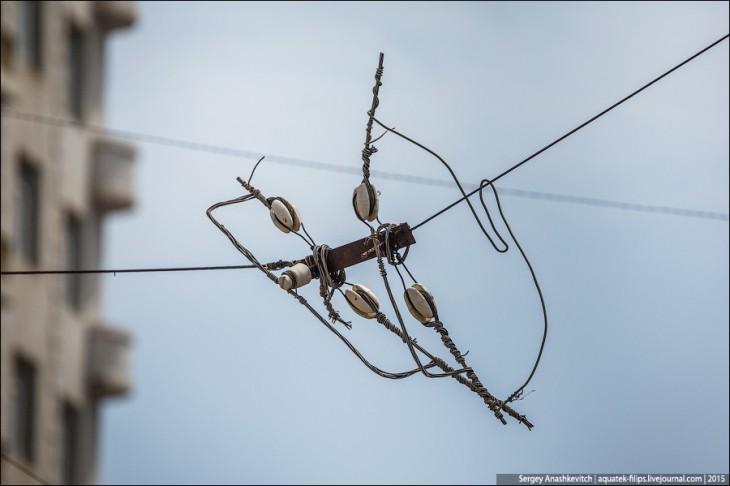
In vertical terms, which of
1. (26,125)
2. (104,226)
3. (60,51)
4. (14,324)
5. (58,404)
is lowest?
(58,404)

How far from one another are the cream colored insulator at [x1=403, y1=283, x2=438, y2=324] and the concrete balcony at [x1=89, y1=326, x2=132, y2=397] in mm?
20092

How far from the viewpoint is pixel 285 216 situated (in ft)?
27.9

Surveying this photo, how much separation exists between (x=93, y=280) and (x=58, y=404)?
3.28 m

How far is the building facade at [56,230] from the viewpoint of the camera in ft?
77.8

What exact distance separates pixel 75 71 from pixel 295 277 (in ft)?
70.4

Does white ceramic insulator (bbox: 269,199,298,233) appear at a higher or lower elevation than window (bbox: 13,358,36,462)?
higher

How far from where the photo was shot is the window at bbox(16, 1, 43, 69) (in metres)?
25.6

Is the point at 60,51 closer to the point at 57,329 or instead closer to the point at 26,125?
the point at 26,125

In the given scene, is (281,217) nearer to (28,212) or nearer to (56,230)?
(28,212)

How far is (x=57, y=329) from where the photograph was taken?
989 inches

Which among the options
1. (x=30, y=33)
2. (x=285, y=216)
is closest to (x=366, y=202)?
(x=285, y=216)

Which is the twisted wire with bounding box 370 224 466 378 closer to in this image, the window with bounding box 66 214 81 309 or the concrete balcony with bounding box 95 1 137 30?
the window with bounding box 66 214 81 309

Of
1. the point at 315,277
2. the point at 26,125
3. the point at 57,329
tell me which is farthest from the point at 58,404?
the point at 315,277

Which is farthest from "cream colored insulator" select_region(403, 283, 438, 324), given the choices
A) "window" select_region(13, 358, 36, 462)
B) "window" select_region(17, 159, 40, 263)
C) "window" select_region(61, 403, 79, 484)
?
"window" select_region(61, 403, 79, 484)
